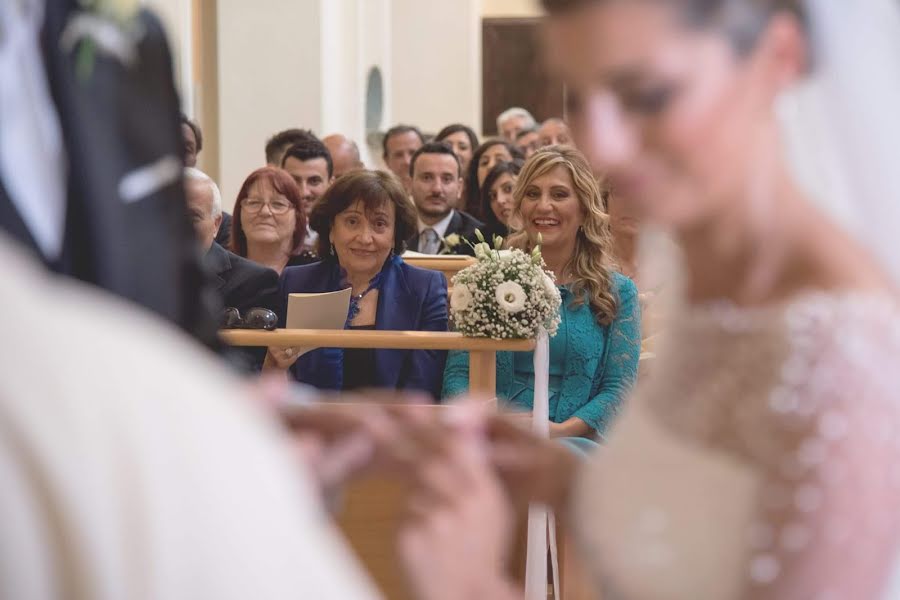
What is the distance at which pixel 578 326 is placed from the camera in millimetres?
4453

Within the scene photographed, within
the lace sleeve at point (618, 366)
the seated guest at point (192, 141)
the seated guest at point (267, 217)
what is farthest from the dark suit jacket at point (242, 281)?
the seated guest at point (192, 141)

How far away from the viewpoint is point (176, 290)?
138cm

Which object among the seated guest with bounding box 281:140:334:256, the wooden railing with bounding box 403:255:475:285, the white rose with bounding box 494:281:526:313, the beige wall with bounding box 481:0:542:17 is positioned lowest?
the wooden railing with bounding box 403:255:475:285

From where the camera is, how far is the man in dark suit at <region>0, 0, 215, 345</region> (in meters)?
1.34

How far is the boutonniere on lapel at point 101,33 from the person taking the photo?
4.42 ft

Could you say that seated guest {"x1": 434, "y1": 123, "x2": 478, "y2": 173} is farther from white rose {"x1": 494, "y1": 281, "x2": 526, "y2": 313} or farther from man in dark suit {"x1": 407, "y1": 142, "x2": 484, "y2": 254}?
white rose {"x1": 494, "y1": 281, "x2": 526, "y2": 313}

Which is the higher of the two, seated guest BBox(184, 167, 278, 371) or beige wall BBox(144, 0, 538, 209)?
beige wall BBox(144, 0, 538, 209)

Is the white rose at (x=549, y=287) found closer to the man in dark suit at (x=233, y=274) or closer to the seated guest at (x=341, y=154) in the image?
the man in dark suit at (x=233, y=274)

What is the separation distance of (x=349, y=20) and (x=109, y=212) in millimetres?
11685

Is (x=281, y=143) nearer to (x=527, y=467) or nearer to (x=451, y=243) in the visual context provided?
(x=451, y=243)

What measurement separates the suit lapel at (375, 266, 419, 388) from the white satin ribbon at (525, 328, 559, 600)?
2.54 ft

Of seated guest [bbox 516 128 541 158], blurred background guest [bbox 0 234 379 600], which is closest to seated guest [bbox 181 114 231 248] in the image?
seated guest [bbox 516 128 541 158]

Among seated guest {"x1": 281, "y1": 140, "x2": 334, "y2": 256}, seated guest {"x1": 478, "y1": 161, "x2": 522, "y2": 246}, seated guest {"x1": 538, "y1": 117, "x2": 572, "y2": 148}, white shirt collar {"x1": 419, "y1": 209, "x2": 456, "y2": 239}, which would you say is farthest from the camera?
seated guest {"x1": 538, "y1": 117, "x2": 572, "y2": 148}

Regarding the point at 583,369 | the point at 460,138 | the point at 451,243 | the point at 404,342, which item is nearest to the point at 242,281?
the point at 404,342
